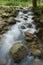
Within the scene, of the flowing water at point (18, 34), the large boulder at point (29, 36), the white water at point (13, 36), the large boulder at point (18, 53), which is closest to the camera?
the large boulder at point (18, 53)

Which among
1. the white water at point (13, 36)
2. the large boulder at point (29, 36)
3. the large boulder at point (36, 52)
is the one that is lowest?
the large boulder at point (36, 52)

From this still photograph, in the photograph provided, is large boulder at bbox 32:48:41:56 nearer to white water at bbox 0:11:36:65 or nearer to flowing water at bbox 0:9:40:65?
flowing water at bbox 0:9:40:65

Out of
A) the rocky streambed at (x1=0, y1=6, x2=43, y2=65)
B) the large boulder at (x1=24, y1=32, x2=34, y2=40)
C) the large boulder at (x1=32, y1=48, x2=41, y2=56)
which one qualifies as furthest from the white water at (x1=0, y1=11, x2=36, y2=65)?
the large boulder at (x1=32, y1=48, x2=41, y2=56)

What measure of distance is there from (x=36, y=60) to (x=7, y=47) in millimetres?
1394

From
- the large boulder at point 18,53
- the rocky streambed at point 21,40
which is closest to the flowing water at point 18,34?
the rocky streambed at point 21,40

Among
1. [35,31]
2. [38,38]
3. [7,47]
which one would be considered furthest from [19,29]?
[7,47]

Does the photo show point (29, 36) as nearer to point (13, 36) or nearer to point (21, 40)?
point (21, 40)

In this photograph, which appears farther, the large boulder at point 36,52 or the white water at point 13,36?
the white water at point 13,36

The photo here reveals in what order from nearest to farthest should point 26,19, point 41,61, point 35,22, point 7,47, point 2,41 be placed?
point 41,61 → point 7,47 → point 2,41 → point 35,22 → point 26,19

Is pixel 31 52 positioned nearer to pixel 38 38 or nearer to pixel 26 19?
pixel 38 38

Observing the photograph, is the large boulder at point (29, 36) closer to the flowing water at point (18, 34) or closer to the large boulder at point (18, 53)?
the flowing water at point (18, 34)

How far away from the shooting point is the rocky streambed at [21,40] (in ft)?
19.8

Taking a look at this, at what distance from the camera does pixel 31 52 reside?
6.46m

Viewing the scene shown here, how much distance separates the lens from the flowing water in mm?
6210
